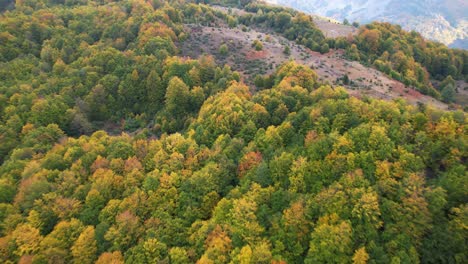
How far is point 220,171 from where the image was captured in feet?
230

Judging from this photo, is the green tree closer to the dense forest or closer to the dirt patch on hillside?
the dense forest

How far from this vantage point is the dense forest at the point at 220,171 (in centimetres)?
5181

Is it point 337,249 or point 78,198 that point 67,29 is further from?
point 337,249

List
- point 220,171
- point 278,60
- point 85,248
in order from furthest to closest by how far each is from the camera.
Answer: point 278,60 → point 220,171 → point 85,248

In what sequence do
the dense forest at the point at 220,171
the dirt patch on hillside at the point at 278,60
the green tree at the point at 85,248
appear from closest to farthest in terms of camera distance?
the dense forest at the point at 220,171, the green tree at the point at 85,248, the dirt patch on hillside at the point at 278,60

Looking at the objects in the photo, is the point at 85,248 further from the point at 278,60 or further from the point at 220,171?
the point at 278,60

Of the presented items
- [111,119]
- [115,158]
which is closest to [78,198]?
[115,158]

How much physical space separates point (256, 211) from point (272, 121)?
2835cm

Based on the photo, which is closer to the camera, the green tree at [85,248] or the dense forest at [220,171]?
the dense forest at [220,171]

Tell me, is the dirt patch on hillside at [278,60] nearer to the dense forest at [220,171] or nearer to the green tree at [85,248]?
the dense forest at [220,171]

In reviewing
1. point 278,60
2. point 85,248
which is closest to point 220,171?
point 85,248

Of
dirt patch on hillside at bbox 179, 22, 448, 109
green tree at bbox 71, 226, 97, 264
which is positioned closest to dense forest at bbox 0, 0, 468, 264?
green tree at bbox 71, 226, 97, 264

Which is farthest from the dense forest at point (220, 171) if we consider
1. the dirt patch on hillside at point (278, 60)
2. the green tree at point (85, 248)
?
the dirt patch on hillside at point (278, 60)

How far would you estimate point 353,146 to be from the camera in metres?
61.9
